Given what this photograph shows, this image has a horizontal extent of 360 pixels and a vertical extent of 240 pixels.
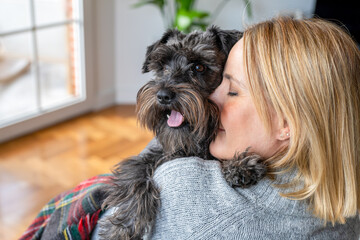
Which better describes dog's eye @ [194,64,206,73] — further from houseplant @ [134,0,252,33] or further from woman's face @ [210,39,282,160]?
houseplant @ [134,0,252,33]

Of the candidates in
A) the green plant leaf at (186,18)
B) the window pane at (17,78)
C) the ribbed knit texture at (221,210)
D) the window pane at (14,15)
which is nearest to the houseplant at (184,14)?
the green plant leaf at (186,18)

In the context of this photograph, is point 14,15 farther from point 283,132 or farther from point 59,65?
point 283,132

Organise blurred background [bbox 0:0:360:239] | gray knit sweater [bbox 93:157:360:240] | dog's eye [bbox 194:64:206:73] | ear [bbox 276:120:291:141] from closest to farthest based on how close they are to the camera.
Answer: gray knit sweater [bbox 93:157:360:240]
ear [bbox 276:120:291:141]
dog's eye [bbox 194:64:206:73]
blurred background [bbox 0:0:360:239]

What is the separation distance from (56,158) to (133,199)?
215 centimetres

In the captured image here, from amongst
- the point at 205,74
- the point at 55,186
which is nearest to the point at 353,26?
the point at 205,74

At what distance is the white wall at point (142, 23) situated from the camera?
4.17m

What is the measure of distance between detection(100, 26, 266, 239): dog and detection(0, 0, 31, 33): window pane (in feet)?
7.48

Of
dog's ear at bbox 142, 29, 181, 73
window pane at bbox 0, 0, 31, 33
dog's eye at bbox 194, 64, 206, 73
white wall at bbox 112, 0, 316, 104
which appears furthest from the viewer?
white wall at bbox 112, 0, 316, 104

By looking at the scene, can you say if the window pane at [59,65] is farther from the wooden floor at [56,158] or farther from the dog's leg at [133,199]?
the dog's leg at [133,199]

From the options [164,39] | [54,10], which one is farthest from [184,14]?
[164,39]

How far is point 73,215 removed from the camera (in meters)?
1.41

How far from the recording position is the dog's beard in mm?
1271

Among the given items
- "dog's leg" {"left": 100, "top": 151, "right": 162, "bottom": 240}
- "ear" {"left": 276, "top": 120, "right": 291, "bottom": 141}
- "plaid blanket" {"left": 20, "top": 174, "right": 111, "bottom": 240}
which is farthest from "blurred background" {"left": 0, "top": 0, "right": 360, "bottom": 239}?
"ear" {"left": 276, "top": 120, "right": 291, "bottom": 141}

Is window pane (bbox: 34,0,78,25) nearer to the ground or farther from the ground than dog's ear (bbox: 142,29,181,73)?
nearer to the ground
